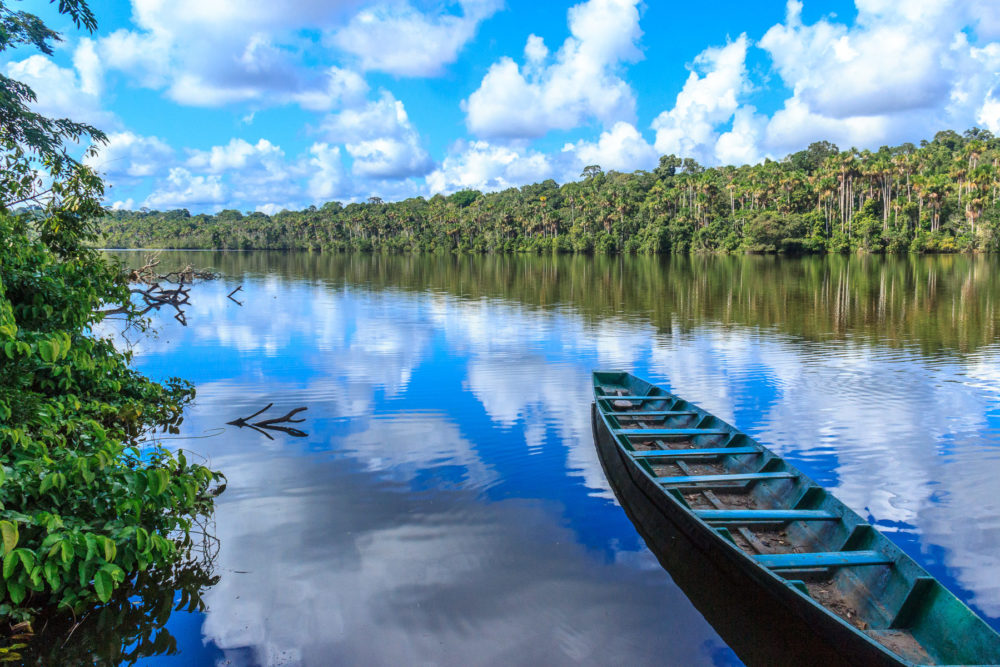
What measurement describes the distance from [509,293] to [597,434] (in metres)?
28.2

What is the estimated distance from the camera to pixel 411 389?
15.1 metres

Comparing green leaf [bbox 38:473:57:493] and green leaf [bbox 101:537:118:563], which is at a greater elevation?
green leaf [bbox 38:473:57:493]

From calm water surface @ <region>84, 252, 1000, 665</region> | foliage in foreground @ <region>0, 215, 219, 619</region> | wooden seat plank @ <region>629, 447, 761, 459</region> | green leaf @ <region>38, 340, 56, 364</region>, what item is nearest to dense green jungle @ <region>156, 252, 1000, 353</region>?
calm water surface @ <region>84, 252, 1000, 665</region>

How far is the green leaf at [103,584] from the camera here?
5.07 meters

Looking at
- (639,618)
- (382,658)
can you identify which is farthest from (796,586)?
(382,658)

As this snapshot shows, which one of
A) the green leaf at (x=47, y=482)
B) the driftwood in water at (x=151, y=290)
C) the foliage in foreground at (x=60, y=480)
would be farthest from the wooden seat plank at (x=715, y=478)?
the driftwood in water at (x=151, y=290)

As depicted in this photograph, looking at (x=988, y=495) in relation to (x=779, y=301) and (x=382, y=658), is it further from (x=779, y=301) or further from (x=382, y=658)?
(x=779, y=301)

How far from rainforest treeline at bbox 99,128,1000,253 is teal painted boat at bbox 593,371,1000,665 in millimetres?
66183

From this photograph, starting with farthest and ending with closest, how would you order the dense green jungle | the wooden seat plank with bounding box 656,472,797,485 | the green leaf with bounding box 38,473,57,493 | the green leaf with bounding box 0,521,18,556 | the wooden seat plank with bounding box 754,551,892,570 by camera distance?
the dense green jungle, the wooden seat plank with bounding box 656,472,797,485, the wooden seat plank with bounding box 754,551,892,570, the green leaf with bounding box 38,473,57,493, the green leaf with bounding box 0,521,18,556

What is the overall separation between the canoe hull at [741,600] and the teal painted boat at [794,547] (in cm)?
2

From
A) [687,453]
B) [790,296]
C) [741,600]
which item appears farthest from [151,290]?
[790,296]

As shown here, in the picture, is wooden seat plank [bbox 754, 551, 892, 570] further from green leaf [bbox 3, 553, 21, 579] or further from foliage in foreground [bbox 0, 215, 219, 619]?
green leaf [bbox 3, 553, 21, 579]

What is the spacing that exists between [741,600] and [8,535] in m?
5.96

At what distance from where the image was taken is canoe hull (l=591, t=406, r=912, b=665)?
16.0 ft
